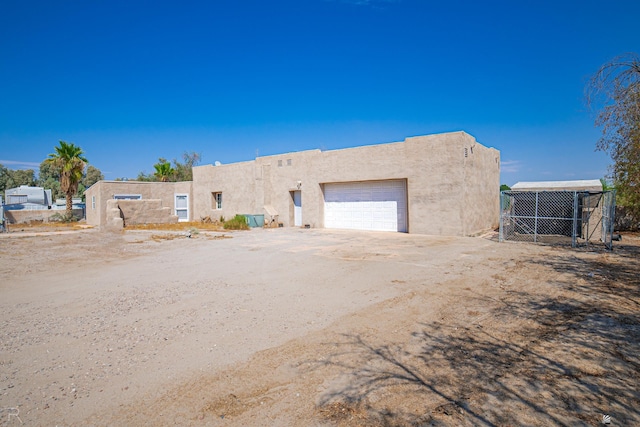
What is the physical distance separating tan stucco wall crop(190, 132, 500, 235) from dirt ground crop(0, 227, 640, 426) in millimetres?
7532

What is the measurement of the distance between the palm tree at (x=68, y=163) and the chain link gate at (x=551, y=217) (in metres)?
31.1

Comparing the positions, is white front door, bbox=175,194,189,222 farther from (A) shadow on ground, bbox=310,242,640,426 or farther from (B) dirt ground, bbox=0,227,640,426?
(A) shadow on ground, bbox=310,242,640,426

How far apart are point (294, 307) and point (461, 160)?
494 inches

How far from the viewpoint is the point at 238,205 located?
25797 millimetres

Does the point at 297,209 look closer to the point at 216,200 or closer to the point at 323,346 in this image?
the point at 216,200

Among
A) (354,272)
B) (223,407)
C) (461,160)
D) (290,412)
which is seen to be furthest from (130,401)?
(461,160)

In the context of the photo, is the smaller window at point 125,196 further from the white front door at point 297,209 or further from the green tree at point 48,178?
the green tree at point 48,178

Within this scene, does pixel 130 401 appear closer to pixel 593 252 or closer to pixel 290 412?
pixel 290 412

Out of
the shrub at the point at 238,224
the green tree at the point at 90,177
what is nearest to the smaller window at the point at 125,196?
the shrub at the point at 238,224

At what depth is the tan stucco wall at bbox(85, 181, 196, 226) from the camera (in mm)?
25938

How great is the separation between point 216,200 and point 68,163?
12.4 metres

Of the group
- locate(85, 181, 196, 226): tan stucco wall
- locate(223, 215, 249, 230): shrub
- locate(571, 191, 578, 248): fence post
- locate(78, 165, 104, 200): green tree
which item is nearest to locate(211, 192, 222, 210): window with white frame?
locate(85, 181, 196, 226): tan stucco wall

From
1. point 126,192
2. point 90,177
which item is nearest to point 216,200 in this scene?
point 126,192

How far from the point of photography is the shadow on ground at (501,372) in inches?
118
